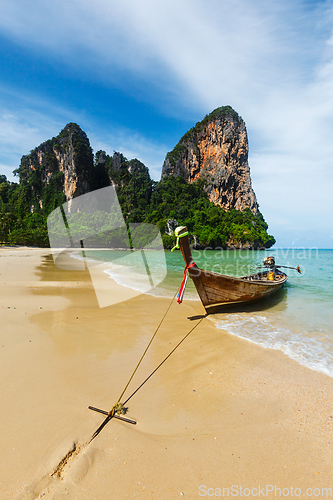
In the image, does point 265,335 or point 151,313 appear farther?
point 151,313

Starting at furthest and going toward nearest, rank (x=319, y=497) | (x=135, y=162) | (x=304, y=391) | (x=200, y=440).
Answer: (x=135, y=162) < (x=304, y=391) < (x=200, y=440) < (x=319, y=497)

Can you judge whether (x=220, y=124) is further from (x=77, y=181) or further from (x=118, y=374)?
(x=118, y=374)

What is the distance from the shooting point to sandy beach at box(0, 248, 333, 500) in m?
1.69

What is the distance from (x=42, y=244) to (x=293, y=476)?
1903 inches

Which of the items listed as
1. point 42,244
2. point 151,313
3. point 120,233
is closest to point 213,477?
point 151,313

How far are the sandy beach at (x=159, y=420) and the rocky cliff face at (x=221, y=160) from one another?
74.3m

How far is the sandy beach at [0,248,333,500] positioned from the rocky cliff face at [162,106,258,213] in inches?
2926

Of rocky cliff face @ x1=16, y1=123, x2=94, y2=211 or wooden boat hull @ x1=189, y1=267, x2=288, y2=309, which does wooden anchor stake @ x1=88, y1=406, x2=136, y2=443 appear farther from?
rocky cliff face @ x1=16, y1=123, x2=94, y2=211

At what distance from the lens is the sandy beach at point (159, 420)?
169 centimetres

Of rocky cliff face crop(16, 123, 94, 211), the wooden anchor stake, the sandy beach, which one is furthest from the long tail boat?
rocky cliff face crop(16, 123, 94, 211)

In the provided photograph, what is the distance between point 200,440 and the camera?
2.07 meters

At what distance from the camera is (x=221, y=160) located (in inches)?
2943

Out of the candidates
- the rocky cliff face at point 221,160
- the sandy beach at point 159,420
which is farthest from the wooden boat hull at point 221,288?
the rocky cliff face at point 221,160

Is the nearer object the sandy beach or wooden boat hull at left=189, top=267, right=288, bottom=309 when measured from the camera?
the sandy beach
